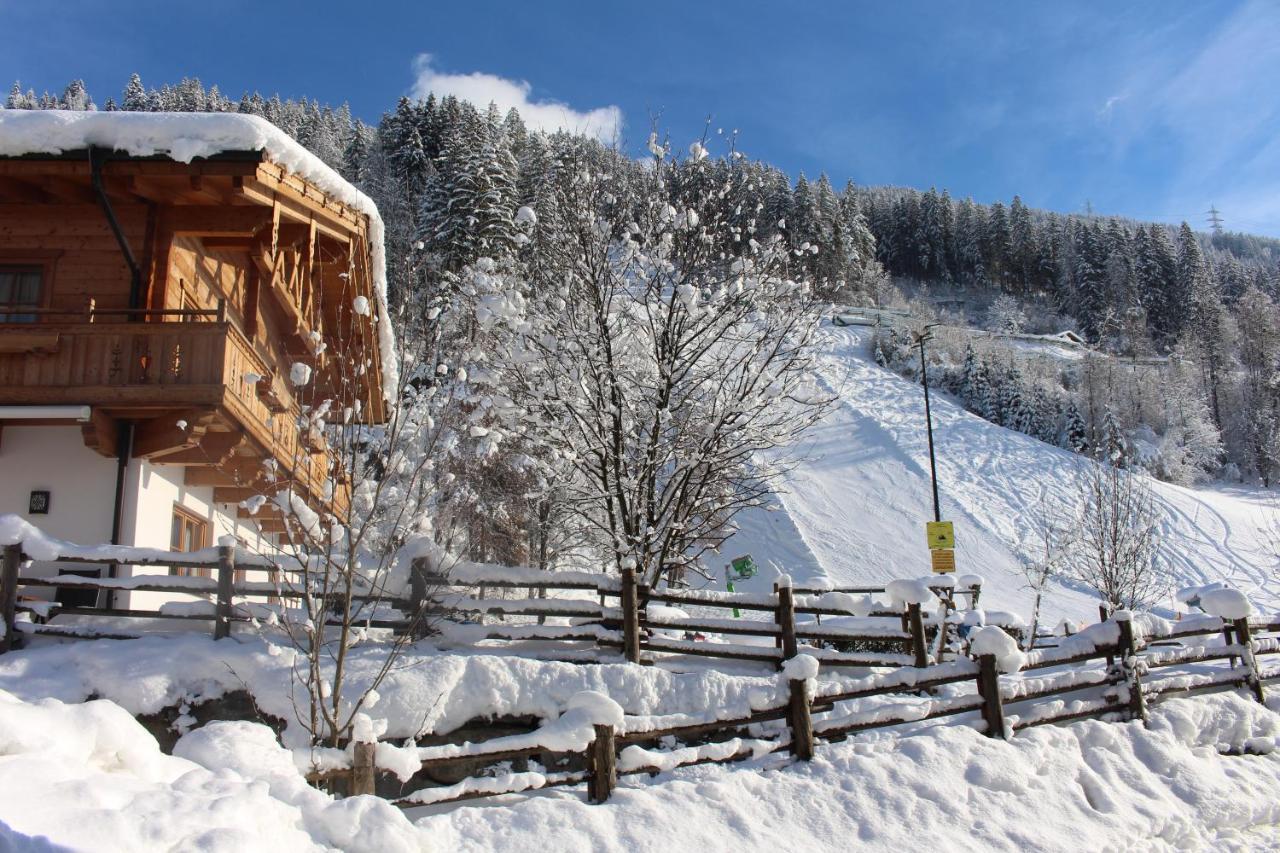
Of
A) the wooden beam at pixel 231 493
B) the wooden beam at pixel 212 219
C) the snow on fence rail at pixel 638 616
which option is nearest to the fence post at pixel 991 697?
the snow on fence rail at pixel 638 616

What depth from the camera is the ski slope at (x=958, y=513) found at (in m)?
30.8

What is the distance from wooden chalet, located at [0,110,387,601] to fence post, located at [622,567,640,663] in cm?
377

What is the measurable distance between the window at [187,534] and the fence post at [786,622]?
Answer: 28.2ft

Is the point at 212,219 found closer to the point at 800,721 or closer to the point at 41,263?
the point at 41,263

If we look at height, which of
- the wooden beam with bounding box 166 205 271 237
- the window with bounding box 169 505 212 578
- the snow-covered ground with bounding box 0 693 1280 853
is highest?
the wooden beam with bounding box 166 205 271 237

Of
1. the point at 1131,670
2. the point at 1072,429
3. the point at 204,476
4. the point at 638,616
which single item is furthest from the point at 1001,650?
the point at 1072,429

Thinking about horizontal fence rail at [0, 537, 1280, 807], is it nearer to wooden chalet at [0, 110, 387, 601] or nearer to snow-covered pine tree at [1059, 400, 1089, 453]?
wooden chalet at [0, 110, 387, 601]

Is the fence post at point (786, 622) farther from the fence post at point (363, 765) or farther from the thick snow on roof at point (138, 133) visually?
the fence post at point (363, 765)

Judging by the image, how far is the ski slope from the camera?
30.8 metres

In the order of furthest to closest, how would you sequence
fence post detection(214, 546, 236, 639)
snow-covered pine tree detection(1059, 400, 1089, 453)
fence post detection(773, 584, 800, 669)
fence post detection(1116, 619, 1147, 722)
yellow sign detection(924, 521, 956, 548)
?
snow-covered pine tree detection(1059, 400, 1089, 453) < yellow sign detection(924, 521, 956, 548) < fence post detection(773, 584, 800, 669) < fence post detection(1116, 619, 1147, 722) < fence post detection(214, 546, 236, 639)

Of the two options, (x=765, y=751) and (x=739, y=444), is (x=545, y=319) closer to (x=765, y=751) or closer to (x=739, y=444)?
(x=739, y=444)

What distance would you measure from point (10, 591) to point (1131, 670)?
1237 centimetres

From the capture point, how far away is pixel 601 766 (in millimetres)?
6961

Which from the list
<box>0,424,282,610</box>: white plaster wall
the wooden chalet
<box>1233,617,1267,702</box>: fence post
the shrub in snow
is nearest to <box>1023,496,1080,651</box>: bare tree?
<box>1233,617,1267,702</box>: fence post
